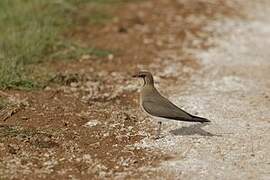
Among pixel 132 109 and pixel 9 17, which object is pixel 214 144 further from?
pixel 9 17

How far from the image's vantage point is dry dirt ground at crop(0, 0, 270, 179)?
238 inches

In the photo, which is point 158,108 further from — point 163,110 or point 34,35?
point 34,35

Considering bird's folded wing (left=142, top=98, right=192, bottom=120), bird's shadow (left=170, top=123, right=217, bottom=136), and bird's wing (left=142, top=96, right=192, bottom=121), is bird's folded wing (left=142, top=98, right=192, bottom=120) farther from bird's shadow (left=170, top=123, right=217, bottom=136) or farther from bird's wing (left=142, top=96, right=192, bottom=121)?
bird's shadow (left=170, top=123, right=217, bottom=136)

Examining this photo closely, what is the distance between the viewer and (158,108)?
255 inches

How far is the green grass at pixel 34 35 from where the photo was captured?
8100mm

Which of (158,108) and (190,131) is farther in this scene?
Result: (190,131)

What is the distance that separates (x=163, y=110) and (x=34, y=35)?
3375mm

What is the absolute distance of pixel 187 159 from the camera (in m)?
6.18

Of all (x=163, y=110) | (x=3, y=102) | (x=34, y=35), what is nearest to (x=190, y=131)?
(x=163, y=110)

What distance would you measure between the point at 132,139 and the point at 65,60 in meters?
2.74

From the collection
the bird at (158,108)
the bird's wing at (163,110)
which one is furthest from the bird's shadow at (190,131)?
the bird's wing at (163,110)

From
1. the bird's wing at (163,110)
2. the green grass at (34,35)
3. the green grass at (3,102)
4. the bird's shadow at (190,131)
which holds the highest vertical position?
the green grass at (34,35)

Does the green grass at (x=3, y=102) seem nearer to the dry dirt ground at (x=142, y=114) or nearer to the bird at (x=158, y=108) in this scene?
the dry dirt ground at (x=142, y=114)

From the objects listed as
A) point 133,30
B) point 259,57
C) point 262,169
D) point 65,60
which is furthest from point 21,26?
point 262,169
